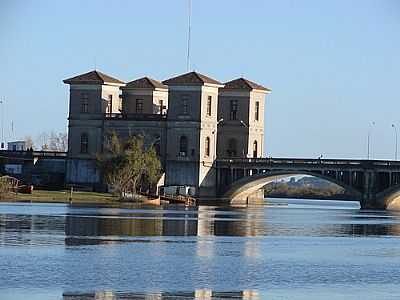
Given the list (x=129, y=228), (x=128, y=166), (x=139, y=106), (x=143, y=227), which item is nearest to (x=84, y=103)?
(x=139, y=106)

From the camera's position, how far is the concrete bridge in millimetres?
135750

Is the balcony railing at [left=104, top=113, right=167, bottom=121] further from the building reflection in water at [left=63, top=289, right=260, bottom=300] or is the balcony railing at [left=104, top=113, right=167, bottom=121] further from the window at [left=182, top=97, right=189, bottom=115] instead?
the building reflection in water at [left=63, top=289, right=260, bottom=300]

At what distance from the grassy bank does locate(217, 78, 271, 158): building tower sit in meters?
24.8

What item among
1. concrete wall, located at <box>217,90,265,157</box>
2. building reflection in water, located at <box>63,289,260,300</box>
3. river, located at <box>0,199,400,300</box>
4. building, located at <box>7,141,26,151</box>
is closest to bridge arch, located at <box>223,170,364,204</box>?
concrete wall, located at <box>217,90,265,157</box>

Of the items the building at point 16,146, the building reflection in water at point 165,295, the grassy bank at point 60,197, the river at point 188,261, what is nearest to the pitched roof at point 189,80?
the grassy bank at point 60,197

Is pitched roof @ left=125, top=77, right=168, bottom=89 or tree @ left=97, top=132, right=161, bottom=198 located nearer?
tree @ left=97, top=132, right=161, bottom=198

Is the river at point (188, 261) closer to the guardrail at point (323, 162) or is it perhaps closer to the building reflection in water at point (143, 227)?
the building reflection in water at point (143, 227)

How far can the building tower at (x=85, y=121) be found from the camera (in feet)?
477

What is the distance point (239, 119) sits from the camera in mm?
151750

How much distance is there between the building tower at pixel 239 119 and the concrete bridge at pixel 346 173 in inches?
330

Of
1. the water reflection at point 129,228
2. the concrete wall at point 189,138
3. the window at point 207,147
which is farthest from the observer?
the window at point 207,147

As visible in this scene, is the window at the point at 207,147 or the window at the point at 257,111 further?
the window at the point at 257,111

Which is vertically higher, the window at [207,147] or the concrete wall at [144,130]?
the concrete wall at [144,130]

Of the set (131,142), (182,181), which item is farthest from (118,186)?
(182,181)
